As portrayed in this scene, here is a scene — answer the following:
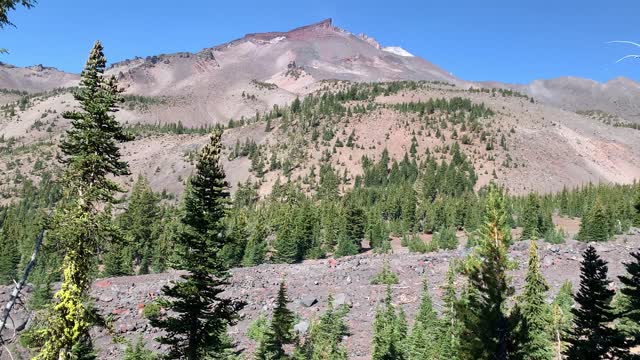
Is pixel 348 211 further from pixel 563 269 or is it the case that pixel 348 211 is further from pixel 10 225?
pixel 10 225

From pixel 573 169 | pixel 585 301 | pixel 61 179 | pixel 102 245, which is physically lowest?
pixel 585 301

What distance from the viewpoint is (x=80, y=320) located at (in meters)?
14.7

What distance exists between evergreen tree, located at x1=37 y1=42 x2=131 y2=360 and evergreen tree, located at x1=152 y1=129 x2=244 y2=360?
269 centimetres

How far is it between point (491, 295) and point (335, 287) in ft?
115

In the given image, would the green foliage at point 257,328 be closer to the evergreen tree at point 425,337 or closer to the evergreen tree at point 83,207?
the evergreen tree at point 425,337

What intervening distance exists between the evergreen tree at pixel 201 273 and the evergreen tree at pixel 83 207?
2.69 meters

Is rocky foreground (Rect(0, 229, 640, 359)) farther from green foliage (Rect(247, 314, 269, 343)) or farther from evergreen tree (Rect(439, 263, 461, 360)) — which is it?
evergreen tree (Rect(439, 263, 461, 360))

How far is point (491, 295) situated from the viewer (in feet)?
67.3

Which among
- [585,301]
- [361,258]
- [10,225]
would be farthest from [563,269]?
[10,225]

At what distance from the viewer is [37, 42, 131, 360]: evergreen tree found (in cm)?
1457

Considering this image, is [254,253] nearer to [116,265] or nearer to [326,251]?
[326,251]

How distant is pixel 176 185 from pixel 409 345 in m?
150

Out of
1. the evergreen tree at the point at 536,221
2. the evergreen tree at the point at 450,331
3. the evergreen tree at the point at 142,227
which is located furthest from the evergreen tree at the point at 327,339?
the evergreen tree at the point at 142,227

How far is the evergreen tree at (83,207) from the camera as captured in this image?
1457 cm
